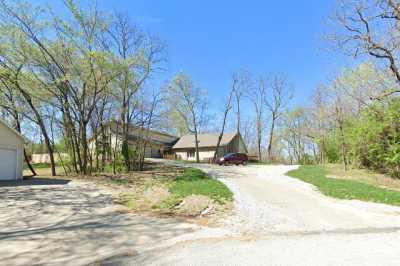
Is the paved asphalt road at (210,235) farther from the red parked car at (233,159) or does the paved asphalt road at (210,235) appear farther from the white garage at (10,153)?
the red parked car at (233,159)

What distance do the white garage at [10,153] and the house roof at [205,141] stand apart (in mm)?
29025

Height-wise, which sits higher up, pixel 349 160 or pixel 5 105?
pixel 5 105

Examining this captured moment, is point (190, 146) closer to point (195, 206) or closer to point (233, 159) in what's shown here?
point (233, 159)

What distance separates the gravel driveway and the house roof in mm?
34120

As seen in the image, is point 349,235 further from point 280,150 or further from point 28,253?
point 280,150

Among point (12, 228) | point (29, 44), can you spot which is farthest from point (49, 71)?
point (12, 228)

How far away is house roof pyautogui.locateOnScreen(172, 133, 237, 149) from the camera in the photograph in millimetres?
43784

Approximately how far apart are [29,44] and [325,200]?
59.7 feet

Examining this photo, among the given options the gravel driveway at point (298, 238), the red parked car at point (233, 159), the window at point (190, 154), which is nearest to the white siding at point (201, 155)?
the window at point (190, 154)

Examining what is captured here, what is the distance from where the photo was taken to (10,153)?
16609 millimetres

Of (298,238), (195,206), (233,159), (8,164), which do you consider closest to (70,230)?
(195,206)

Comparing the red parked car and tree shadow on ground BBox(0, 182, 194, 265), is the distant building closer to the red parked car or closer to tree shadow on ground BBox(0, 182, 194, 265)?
the red parked car

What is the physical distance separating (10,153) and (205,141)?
30729 millimetres

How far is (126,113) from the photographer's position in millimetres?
23469
